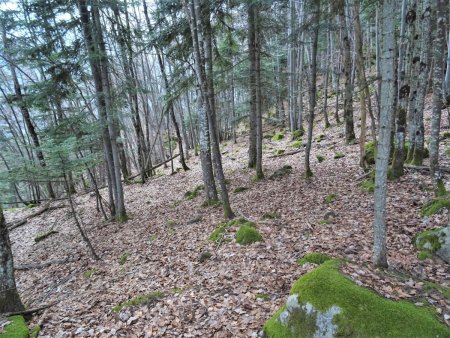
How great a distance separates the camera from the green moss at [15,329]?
4.44 meters

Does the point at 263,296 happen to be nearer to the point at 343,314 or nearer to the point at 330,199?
the point at 343,314

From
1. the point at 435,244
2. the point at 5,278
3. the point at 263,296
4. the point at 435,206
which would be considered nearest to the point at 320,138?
the point at 435,206

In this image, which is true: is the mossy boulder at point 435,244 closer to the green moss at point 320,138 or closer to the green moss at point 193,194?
the green moss at point 193,194

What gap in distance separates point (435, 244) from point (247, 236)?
11.9ft

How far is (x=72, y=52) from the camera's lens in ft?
35.3

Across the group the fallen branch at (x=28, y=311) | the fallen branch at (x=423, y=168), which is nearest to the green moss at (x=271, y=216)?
the fallen branch at (x=423, y=168)

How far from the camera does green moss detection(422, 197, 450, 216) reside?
20.1 feet

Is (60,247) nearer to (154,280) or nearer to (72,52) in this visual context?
(154,280)

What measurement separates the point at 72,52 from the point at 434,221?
12377mm

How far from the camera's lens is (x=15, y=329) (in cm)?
460

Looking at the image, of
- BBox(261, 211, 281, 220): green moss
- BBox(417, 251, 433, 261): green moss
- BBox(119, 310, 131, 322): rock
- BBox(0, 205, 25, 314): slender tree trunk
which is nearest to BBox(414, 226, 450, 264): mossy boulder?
BBox(417, 251, 433, 261): green moss

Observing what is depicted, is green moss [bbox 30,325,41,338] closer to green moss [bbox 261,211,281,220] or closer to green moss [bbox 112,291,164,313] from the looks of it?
green moss [bbox 112,291,164,313]

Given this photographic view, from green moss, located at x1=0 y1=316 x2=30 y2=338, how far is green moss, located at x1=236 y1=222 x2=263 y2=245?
430cm

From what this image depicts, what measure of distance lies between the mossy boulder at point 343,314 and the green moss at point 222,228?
412 centimetres
